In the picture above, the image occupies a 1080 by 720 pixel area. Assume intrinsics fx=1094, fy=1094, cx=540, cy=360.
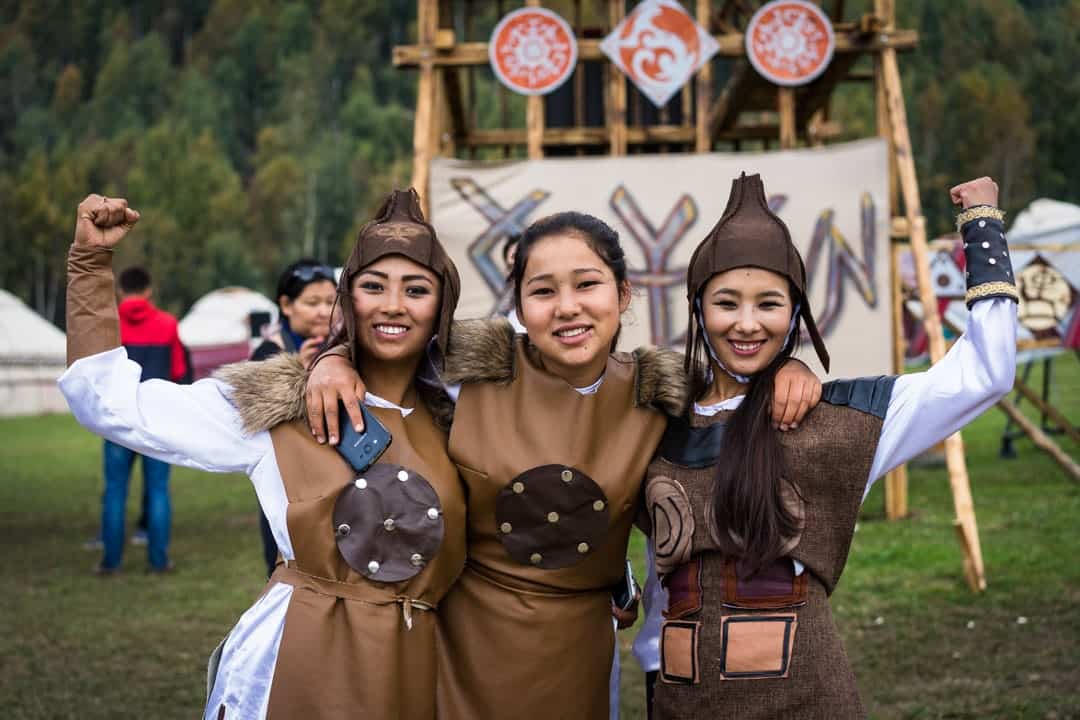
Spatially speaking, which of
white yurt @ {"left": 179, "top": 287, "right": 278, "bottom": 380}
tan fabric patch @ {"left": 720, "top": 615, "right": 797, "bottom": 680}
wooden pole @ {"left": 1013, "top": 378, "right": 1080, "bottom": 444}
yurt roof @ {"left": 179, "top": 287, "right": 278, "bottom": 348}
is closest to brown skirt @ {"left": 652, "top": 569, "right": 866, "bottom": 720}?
tan fabric patch @ {"left": 720, "top": 615, "right": 797, "bottom": 680}

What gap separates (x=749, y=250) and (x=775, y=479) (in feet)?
1.53

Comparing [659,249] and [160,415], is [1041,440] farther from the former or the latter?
[160,415]

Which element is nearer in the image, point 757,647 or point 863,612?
point 757,647

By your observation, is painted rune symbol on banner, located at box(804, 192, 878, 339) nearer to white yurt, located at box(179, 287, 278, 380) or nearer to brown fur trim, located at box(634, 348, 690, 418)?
brown fur trim, located at box(634, 348, 690, 418)

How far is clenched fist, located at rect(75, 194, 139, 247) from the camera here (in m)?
2.14

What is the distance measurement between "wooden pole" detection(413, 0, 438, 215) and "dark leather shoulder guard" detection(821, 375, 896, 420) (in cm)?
492

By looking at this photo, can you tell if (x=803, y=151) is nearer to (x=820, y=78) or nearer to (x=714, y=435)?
(x=820, y=78)

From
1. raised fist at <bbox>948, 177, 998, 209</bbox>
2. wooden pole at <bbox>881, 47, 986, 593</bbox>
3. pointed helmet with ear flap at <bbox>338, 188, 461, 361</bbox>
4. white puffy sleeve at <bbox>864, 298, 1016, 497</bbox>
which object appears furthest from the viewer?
wooden pole at <bbox>881, 47, 986, 593</bbox>

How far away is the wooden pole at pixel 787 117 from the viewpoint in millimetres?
7312

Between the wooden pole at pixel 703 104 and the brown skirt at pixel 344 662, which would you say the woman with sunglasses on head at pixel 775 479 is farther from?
the wooden pole at pixel 703 104

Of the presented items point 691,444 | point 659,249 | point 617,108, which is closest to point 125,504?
point 659,249

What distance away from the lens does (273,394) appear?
7.52 ft

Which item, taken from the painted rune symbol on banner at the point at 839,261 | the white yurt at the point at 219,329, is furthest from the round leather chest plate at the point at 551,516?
the white yurt at the point at 219,329

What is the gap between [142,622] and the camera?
5523 millimetres
